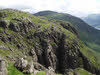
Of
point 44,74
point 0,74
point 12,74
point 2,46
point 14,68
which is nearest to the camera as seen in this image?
point 0,74

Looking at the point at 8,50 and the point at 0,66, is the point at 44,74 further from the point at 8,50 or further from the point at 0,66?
the point at 8,50

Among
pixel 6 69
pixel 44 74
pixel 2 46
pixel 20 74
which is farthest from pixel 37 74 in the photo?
pixel 2 46

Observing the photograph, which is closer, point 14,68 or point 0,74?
point 0,74

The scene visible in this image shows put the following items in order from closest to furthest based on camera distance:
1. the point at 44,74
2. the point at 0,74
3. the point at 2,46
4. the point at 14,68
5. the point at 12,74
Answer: the point at 0,74, the point at 12,74, the point at 14,68, the point at 44,74, the point at 2,46

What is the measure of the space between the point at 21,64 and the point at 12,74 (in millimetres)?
5811

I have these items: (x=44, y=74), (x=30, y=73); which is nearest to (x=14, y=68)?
(x=30, y=73)

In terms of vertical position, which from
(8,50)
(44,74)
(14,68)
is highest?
(14,68)

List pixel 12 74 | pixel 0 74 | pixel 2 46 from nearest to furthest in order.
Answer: pixel 0 74, pixel 12 74, pixel 2 46

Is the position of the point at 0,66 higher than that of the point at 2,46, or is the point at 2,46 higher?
the point at 0,66

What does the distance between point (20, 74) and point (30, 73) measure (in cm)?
380

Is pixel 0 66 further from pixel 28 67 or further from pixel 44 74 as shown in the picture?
pixel 44 74

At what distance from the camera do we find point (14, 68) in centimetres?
5147

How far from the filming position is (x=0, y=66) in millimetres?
48188

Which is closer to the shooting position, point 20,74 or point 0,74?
point 0,74
